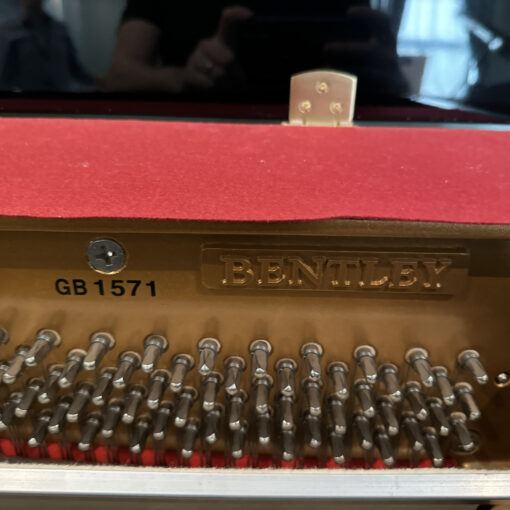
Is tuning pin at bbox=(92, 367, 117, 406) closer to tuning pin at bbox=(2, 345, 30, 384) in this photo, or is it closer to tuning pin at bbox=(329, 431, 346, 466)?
tuning pin at bbox=(2, 345, 30, 384)

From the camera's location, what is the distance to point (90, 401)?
636 millimetres

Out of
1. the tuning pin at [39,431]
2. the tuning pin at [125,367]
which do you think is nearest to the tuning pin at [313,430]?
the tuning pin at [125,367]

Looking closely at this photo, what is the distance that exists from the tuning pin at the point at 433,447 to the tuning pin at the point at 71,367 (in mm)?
429

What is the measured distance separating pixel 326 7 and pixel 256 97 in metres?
0.16

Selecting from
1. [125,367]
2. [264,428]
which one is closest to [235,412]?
[264,428]

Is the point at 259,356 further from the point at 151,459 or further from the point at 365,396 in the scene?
the point at 151,459

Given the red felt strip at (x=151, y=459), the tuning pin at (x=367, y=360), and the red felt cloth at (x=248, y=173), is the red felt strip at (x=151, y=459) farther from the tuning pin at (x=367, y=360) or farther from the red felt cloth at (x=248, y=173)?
the red felt cloth at (x=248, y=173)

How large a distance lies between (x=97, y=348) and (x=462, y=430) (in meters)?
0.44

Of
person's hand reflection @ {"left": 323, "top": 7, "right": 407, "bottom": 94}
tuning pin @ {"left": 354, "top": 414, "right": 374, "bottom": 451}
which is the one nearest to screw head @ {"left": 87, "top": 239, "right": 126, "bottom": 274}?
tuning pin @ {"left": 354, "top": 414, "right": 374, "bottom": 451}

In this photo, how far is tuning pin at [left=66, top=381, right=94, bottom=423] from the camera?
592mm

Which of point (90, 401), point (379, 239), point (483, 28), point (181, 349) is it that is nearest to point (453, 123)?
point (483, 28)

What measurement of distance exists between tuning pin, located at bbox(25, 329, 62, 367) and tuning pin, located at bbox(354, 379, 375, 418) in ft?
1.19

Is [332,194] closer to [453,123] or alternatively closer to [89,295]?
[89,295]

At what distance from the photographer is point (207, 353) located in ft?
1.91
